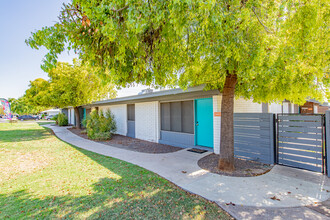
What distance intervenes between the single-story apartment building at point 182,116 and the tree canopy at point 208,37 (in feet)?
8.61

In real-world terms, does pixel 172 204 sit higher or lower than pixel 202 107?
lower

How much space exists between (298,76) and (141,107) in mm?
8506

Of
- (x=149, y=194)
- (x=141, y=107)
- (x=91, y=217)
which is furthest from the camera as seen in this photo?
(x=141, y=107)

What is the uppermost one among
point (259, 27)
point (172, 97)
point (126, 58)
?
point (259, 27)

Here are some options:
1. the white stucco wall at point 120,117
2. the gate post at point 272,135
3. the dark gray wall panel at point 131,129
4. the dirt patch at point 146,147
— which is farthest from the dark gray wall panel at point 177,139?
the white stucco wall at point 120,117

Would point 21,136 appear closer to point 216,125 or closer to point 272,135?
point 216,125

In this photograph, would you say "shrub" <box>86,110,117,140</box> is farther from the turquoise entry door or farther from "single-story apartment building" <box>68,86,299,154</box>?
the turquoise entry door

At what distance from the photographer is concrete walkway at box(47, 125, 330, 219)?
3051 mm

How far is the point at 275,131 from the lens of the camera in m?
5.43

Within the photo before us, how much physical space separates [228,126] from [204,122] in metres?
2.58

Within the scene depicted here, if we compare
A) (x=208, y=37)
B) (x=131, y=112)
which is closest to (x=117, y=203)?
(x=208, y=37)

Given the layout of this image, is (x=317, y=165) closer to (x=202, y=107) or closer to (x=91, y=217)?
(x=202, y=107)

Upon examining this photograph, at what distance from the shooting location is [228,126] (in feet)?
16.4

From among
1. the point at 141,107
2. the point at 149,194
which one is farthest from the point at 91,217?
the point at 141,107
